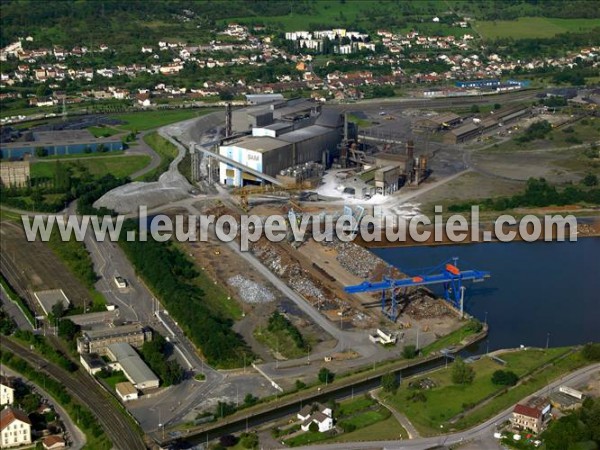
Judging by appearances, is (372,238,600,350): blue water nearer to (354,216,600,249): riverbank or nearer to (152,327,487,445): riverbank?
(354,216,600,249): riverbank

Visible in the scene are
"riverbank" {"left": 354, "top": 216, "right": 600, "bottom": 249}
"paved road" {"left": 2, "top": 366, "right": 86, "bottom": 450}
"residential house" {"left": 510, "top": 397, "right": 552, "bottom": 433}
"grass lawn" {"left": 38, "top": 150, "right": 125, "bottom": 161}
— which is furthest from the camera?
"grass lawn" {"left": 38, "top": 150, "right": 125, "bottom": 161}

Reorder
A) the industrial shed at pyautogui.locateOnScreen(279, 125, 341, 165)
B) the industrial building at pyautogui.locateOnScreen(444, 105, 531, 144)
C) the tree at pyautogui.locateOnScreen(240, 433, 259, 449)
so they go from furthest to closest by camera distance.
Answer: the industrial building at pyautogui.locateOnScreen(444, 105, 531, 144) → the industrial shed at pyautogui.locateOnScreen(279, 125, 341, 165) → the tree at pyautogui.locateOnScreen(240, 433, 259, 449)

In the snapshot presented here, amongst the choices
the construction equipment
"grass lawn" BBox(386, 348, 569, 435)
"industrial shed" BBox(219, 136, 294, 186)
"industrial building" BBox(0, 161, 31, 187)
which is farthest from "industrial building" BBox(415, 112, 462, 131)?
"grass lawn" BBox(386, 348, 569, 435)

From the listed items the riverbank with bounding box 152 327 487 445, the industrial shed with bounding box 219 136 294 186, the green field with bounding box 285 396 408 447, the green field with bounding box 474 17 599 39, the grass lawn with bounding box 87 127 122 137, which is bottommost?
the riverbank with bounding box 152 327 487 445

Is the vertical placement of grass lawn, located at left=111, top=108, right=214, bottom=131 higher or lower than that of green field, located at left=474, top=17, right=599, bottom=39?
lower

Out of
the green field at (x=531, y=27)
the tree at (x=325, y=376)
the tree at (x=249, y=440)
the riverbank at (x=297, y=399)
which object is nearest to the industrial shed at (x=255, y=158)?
the riverbank at (x=297, y=399)

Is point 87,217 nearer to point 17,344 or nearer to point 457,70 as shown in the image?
point 17,344

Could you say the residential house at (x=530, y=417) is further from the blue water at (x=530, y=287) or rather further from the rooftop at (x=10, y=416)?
the rooftop at (x=10, y=416)
